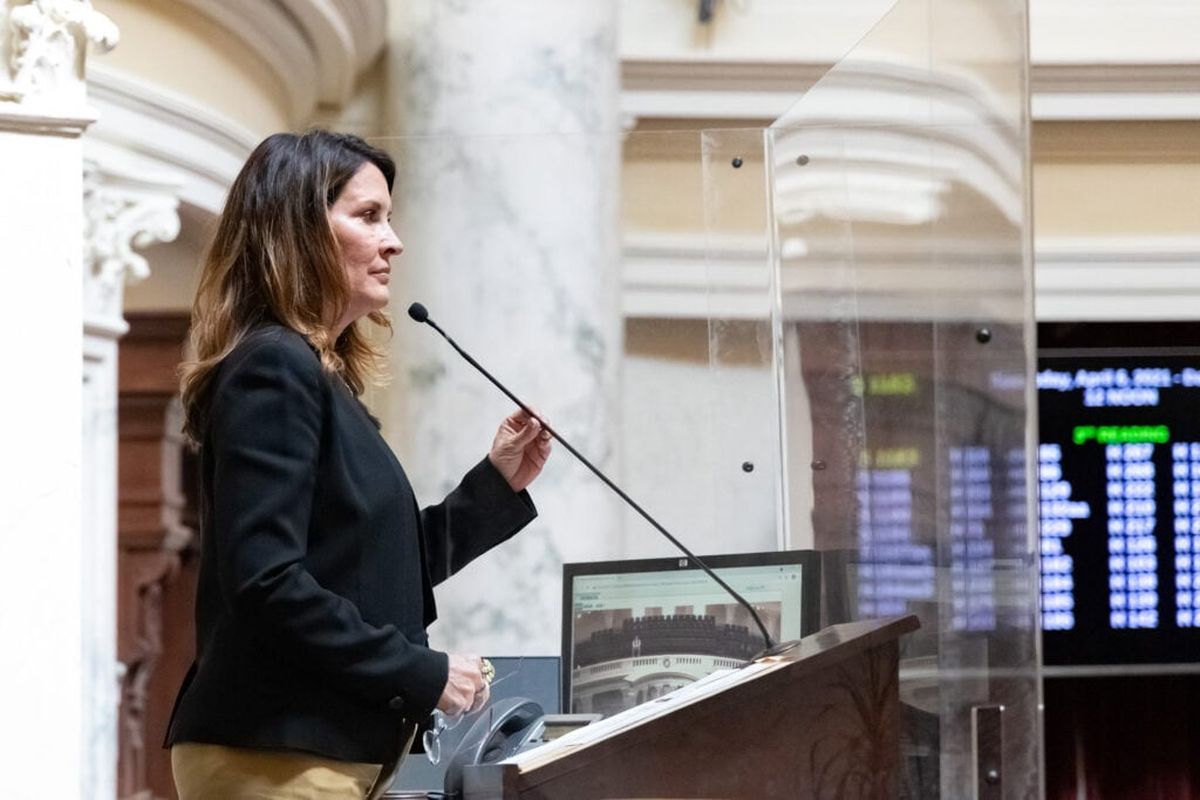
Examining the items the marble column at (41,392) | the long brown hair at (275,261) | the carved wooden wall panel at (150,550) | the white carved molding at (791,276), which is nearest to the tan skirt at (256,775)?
the long brown hair at (275,261)

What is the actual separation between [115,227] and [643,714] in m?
2.33

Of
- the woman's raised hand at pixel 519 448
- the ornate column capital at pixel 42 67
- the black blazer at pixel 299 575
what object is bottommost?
the black blazer at pixel 299 575

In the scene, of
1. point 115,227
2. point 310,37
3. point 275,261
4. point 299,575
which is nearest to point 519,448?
point 275,261

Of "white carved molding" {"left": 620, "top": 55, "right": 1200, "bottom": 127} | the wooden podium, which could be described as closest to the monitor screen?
"white carved molding" {"left": 620, "top": 55, "right": 1200, "bottom": 127}

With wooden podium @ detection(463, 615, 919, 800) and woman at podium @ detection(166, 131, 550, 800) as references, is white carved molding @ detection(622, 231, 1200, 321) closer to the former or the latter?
wooden podium @ detection(463, 615, 919, 800)

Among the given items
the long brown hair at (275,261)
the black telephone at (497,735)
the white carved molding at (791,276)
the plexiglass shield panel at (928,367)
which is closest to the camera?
the long brown hair at (275,261)

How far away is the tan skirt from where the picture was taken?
5.65 feet

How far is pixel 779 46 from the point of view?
507 centimetres

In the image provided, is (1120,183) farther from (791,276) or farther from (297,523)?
(297,523)

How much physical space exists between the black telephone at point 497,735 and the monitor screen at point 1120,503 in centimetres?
319

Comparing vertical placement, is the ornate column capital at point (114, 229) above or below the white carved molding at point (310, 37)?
below

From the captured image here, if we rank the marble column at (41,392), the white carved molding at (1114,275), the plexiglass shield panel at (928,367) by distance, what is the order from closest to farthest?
the marble column at (41,392) → the plexiglass shield panel at (928,367) → the white carved molding at (1114,275)

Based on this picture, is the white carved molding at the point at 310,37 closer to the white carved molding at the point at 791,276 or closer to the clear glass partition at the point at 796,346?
the clear glass partition at the point at 796,346

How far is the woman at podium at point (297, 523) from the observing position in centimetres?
171
